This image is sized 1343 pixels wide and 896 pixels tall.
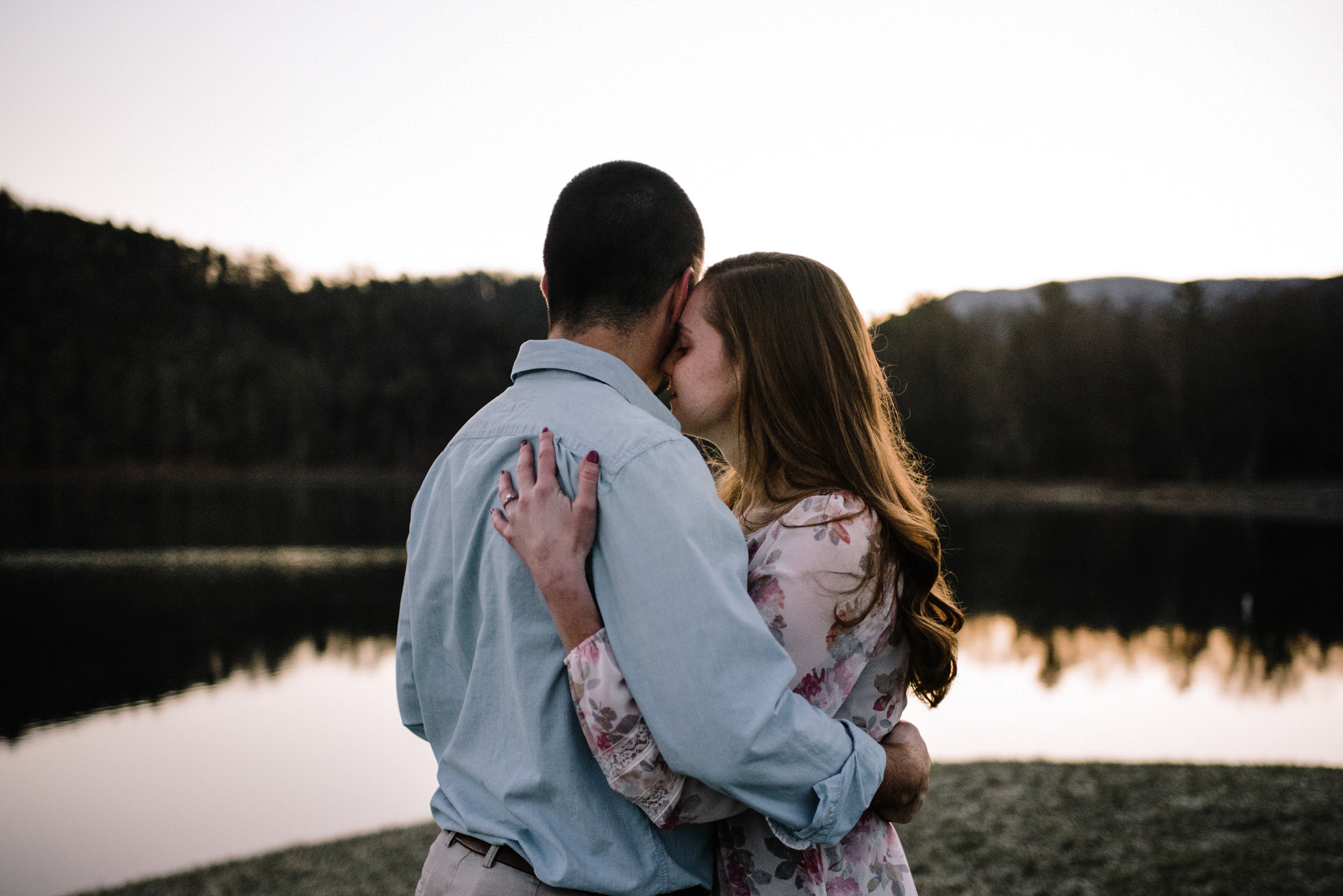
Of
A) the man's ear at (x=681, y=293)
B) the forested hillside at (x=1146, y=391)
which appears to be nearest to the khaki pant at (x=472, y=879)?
the man's ear at (x=681, y=293)

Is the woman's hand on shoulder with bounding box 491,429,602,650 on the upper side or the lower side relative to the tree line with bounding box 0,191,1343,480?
upper

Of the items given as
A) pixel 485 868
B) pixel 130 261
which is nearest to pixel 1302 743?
pixel 485 868

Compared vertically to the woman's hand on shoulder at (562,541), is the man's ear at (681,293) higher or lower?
higher

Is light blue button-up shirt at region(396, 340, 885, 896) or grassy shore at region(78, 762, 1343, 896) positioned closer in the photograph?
light blue button-up shirt at region(396, 340, 885, 896)

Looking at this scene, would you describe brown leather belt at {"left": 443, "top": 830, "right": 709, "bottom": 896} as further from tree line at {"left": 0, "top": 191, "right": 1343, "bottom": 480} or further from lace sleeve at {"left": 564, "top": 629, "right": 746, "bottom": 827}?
tree line at {"left": 0, "top": 191, "right": 1343, "bottom": 480}

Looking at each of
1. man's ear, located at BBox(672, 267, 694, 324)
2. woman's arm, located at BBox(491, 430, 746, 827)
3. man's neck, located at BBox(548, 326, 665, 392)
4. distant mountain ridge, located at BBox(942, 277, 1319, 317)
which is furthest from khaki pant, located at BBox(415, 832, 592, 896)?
distant mountain ridge, located at BBox(942, 277, 1319, 317)

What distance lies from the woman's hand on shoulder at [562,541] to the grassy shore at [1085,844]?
183 inches

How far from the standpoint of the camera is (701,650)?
141cm

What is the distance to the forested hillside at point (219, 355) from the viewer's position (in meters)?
69.8

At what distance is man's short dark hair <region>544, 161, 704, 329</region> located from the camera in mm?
1686

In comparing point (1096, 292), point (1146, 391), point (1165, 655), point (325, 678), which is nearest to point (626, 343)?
point (325, 678)

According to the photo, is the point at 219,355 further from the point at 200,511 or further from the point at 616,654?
the point at 616,654

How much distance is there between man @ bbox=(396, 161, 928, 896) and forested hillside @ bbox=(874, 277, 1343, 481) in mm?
43494

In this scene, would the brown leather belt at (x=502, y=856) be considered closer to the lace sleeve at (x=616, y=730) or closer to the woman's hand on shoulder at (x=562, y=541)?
the lace sleeve at (x=616, y=730)
